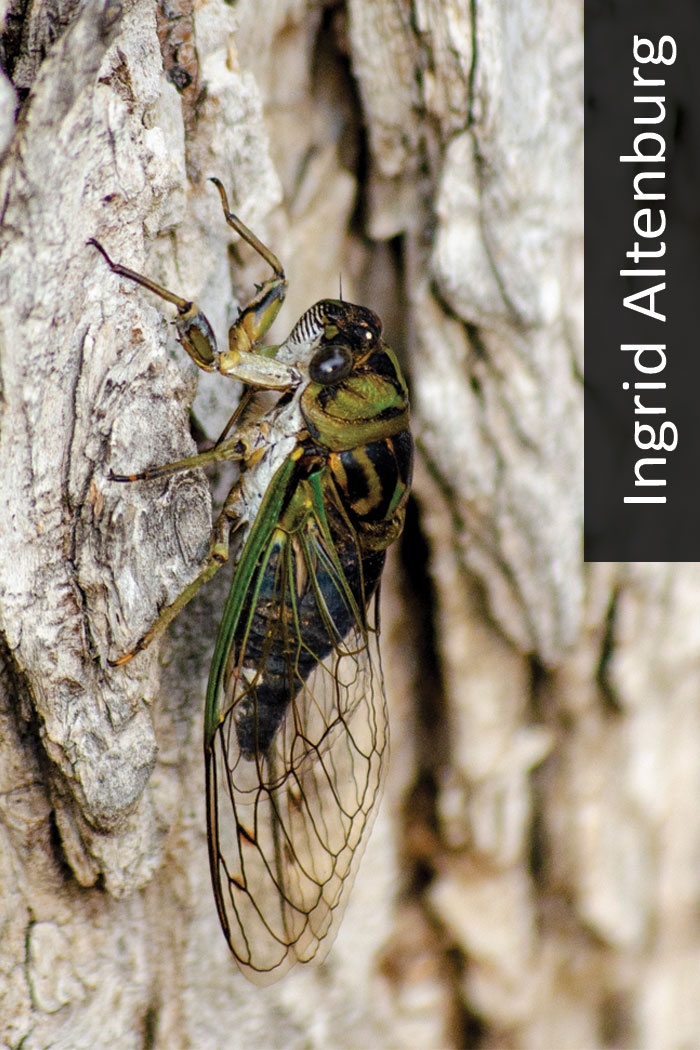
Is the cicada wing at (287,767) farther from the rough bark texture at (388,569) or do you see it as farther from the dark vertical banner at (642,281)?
the dark vertical banner at (642,281)

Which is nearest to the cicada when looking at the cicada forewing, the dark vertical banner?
the cicada forewing

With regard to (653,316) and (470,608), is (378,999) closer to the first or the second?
(470,608)

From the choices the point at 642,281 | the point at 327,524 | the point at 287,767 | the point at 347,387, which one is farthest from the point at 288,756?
the point at 642,281

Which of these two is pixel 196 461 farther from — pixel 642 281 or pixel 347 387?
pixel 642 281

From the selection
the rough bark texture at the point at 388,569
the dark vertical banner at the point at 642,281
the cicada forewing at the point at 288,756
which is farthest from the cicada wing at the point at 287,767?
the dark vertical banner at the point at 642,281

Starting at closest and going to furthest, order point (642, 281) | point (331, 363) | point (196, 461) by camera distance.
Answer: point (196, 461)
point (331, 363)
point (642, 281)

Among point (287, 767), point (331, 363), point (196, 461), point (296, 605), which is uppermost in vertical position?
point (331, 363)
